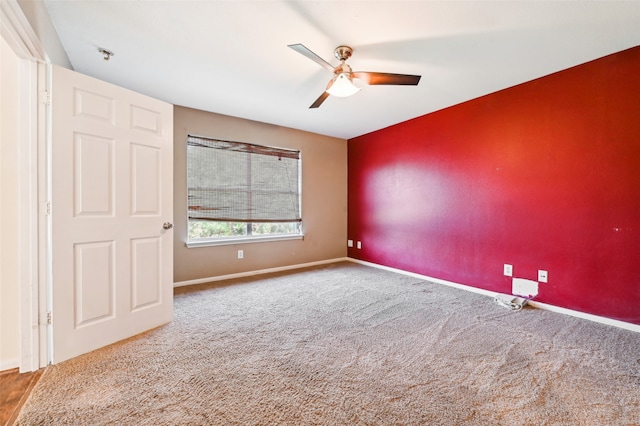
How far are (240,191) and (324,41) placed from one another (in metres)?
2.45

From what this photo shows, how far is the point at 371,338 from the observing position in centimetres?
212

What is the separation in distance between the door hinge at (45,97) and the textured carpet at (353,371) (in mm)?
1737

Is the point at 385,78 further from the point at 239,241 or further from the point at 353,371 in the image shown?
the point at 239,241

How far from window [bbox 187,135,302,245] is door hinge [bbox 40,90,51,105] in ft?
5.98

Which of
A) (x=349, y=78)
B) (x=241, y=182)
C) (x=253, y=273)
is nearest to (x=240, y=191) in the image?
(x=241, y=182)

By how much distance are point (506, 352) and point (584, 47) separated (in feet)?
8.41

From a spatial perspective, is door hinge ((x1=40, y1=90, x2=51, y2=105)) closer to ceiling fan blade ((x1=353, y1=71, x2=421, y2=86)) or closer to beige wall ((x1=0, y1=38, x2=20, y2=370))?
beige wall ((x1=0, y1=38, x2=20, y2=370))

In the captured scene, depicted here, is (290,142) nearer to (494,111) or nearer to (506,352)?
(494,111)

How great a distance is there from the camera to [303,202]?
4566 millimetres

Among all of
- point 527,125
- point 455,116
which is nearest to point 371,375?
point 527,125

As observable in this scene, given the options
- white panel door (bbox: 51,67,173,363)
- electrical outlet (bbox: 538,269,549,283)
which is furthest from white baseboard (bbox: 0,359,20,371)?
electrical outlet (bbox: 538,269,549,283)

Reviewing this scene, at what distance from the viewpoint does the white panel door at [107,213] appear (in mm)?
1773

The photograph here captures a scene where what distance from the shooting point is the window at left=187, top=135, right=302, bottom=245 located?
3627 mm

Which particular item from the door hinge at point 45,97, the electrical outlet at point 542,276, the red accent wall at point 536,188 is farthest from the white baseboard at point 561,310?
the door hinge at point 45,97
